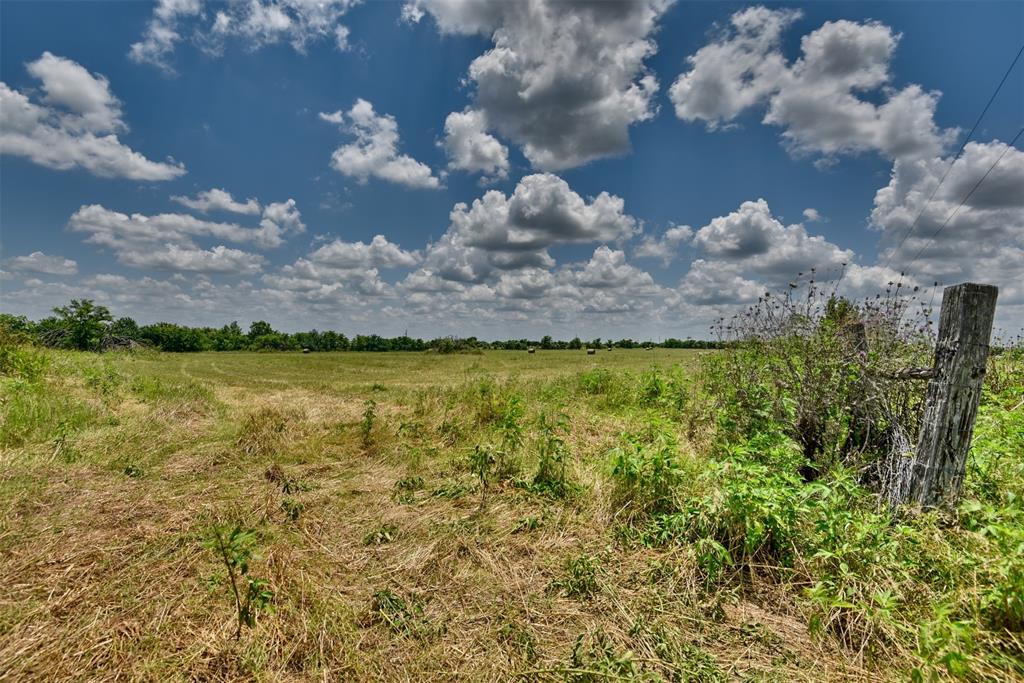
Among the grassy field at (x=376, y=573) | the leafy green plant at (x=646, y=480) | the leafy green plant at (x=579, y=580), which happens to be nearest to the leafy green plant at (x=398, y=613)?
the grassy field at (x=376, y=573)

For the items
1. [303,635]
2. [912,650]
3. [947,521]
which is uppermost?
[947,521]

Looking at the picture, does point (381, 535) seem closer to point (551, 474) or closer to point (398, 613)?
point (398, 613)

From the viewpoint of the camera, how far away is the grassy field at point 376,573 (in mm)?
2854

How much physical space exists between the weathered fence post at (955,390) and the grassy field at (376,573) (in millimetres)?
682

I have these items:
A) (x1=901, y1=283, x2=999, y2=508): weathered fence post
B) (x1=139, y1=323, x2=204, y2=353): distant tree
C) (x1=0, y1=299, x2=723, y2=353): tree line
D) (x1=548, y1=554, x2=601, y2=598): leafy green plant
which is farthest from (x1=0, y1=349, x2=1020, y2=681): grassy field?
(x1=139, y1=323, x2=204, y2=353): distant tree

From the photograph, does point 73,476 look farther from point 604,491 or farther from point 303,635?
point 604,491

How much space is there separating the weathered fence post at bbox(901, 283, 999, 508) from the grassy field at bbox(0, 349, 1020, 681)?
0.68m

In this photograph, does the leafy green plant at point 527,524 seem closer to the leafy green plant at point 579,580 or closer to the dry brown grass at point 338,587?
the dry brown grass at point 338,587

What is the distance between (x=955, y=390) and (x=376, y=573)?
5.43 metres

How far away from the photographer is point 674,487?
483 centimetres

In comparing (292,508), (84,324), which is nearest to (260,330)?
(84,324)

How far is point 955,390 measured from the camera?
3904 millimetres

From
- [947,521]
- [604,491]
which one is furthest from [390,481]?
[947,521]

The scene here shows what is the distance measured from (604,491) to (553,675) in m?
2.54
